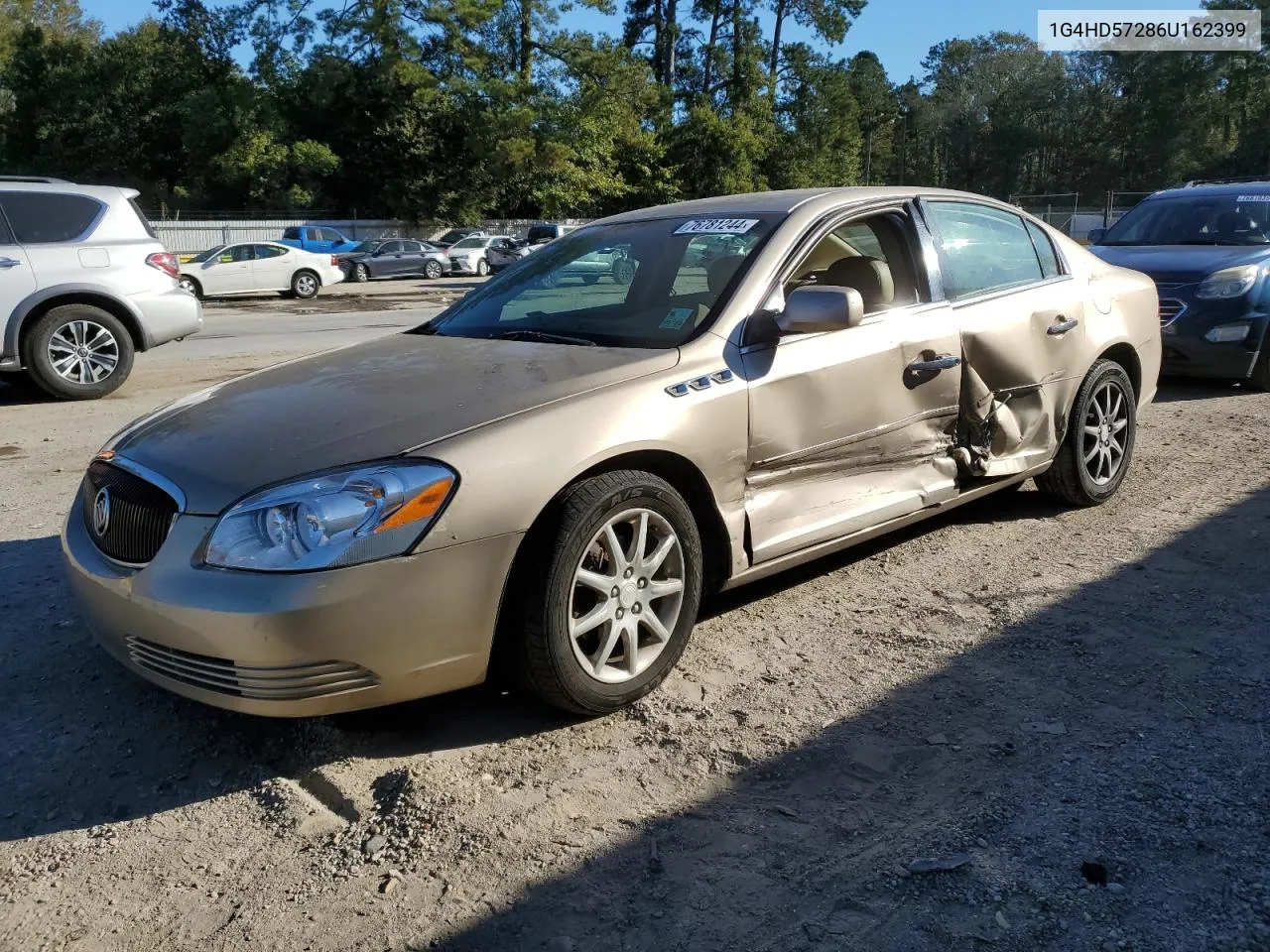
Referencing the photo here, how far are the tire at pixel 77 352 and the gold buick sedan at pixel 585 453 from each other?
5663mm

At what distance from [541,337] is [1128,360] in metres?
3.33

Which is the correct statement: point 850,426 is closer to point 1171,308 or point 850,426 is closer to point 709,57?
point 1171,308

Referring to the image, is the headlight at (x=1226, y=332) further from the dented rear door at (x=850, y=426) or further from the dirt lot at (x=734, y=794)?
the dented rear door at (x=850, y=426)

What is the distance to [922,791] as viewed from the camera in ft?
9.39

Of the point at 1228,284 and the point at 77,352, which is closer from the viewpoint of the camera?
the point at 1228,284

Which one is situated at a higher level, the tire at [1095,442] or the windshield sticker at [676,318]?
the windshield sticker at [676,318]

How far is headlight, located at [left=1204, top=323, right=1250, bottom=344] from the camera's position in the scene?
336 inches

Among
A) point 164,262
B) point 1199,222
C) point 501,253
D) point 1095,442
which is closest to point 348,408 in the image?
point 1095,442

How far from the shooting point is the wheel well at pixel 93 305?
8.75m

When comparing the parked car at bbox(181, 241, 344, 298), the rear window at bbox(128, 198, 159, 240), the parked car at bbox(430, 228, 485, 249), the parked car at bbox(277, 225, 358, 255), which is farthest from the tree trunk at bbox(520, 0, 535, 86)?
the rear window at bbox(128, 198, 159, 240)

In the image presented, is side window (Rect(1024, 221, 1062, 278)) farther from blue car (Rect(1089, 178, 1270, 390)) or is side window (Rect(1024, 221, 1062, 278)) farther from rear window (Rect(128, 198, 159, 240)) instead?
rear window (Rect(128, 198, 159, 240))

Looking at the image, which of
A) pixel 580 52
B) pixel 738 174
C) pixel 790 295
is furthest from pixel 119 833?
pixel 738 174

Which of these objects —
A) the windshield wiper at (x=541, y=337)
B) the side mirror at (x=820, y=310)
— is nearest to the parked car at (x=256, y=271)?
the windshield wiper at (x=541, y=337)

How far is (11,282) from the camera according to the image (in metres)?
8.58
